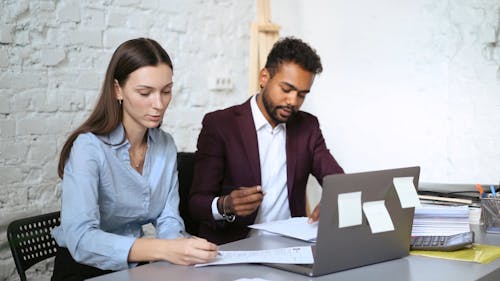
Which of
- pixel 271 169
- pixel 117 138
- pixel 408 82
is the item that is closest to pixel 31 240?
pixel 117 138

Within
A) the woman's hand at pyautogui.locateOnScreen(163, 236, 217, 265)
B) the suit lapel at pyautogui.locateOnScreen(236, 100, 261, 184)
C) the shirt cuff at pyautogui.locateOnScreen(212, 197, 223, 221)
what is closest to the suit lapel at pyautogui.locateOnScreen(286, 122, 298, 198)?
the suit lapel at pyautogui.locateOnScreen(236, 100, 261, 184)

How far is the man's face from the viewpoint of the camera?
7.52 feet

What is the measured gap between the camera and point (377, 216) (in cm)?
150

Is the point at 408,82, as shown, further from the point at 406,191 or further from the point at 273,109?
the point at 406,191

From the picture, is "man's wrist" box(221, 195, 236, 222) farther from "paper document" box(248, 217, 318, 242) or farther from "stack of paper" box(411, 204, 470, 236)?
"stack of paper" box(411, 204, 470, 236)

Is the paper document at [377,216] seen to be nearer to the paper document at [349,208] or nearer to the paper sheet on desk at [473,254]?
the paper document at [349,208]

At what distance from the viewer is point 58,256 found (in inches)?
73.2

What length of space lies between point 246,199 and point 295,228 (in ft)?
0.62

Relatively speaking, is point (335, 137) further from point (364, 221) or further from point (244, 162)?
point (364, 221)

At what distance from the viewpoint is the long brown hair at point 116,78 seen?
1883 mm

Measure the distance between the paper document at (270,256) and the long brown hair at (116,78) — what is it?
586 mm

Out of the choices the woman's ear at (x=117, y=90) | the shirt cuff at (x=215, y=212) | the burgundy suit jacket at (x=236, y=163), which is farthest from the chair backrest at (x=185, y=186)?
the woman's ear at (x=117, y=90)

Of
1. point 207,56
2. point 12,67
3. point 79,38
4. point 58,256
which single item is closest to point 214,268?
point 58,256

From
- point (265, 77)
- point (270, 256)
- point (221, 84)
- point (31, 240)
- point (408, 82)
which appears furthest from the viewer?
point (221, 84)
